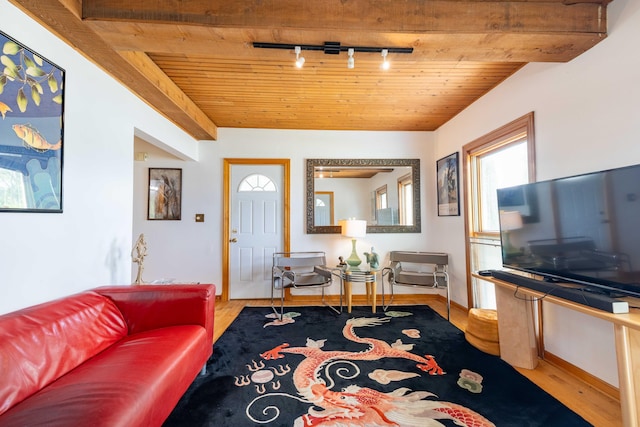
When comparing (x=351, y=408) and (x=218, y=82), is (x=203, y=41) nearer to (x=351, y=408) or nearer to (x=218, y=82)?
(x=218, y=82)

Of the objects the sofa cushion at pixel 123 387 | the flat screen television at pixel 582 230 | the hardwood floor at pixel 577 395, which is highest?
the flat screen television at pixel 582 230

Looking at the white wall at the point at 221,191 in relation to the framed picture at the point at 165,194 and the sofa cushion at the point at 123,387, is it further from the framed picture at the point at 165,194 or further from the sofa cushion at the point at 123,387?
the sofa cushion at the point at 123,387

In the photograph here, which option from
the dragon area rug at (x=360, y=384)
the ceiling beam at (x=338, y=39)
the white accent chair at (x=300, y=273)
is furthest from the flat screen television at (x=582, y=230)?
the white accent chair at (x=300, y=273)

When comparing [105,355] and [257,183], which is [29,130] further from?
[257,183]

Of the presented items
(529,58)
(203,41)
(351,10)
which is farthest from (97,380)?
(529,58)

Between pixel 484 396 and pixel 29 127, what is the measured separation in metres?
3.13

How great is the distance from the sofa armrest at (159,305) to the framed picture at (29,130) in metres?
0.66

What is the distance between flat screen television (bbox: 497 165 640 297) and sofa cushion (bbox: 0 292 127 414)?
113 inches

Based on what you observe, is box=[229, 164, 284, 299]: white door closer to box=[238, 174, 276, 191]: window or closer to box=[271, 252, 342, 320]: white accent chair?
box=[238, 174, 276, 191]: window

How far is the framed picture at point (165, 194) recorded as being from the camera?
12.0 feet

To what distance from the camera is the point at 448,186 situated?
3424 mm

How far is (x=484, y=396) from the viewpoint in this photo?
5.32 ft

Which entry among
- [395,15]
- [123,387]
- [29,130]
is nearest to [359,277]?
[123,387]

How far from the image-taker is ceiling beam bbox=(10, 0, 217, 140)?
4.65 feet
